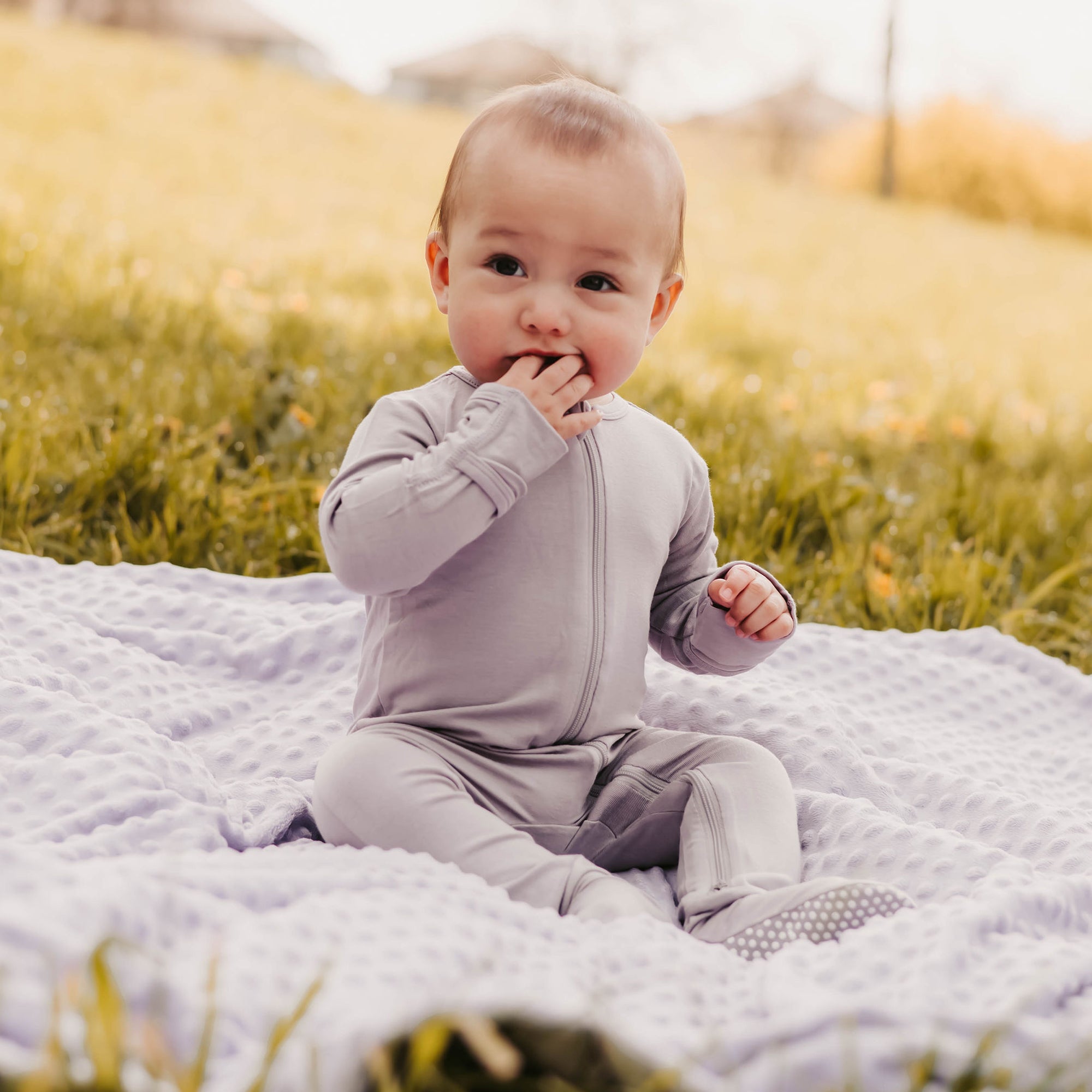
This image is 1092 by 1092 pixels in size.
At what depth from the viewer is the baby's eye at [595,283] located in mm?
1410

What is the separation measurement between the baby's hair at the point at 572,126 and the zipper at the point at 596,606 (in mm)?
300

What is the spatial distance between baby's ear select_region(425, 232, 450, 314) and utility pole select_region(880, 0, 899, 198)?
53.4ft

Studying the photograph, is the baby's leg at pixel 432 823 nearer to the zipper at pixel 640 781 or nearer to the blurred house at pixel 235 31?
the zipper at pixel 640 781

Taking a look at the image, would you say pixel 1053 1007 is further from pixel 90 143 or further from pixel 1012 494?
pixel 90 143

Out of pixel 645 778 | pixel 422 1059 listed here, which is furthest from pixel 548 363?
pixel 422 1059

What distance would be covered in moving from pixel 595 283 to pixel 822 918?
76 centimetres

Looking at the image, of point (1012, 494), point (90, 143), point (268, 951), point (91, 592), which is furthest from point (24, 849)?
point (90, 143)

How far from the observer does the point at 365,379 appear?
10.6ft

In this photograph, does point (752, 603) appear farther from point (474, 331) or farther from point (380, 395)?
point (380, 395)

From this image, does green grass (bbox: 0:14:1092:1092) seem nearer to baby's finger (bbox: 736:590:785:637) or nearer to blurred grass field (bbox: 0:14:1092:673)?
blurred grass field (bbox: 0:14:1092:673)

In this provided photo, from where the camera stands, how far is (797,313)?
19.7ft

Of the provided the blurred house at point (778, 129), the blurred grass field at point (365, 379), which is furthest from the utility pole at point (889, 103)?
the blurred grass field at point (365, 379)

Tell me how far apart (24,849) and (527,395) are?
713 mm

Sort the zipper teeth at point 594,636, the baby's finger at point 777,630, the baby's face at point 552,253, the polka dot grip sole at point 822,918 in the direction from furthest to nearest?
the baby's finger at point 777,630 → the zipper teeth at point 594,636 → the baby's face at point 552,253 → the polka dot grip sole at point 822,918
